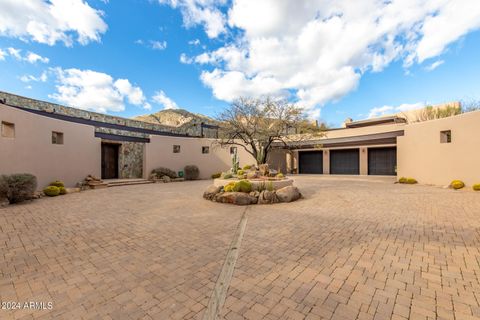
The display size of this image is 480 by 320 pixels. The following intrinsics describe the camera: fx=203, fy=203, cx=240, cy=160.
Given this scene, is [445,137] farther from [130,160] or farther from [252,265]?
[130,160]

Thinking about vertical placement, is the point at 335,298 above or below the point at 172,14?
below

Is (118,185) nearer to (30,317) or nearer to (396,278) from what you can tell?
(30,317)

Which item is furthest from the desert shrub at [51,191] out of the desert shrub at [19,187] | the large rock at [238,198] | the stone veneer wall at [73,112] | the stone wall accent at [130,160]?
the large rock at [238,198]

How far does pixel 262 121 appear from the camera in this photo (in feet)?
38.2

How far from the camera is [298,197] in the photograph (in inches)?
333

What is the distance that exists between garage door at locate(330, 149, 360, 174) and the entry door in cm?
2029

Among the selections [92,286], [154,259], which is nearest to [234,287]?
[154,259]

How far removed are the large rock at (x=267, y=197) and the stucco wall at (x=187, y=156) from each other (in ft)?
35.9

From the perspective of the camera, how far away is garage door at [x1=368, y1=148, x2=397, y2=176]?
60.7 feet

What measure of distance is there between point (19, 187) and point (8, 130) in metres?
2.53

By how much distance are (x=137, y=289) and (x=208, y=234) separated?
205 cm

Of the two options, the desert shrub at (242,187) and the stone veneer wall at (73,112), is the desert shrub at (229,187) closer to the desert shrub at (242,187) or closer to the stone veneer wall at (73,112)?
the desert shrub at (242,187)

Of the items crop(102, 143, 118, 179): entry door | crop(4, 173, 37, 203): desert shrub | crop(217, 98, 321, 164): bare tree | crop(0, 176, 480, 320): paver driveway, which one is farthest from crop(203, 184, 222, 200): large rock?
crop(102, 143, 118, 179): entry door

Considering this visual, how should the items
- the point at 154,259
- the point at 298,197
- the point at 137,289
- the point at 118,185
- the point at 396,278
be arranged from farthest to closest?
the point at 118,185 < the point at 298,197 < the point at 154,259 < the point at 396,278 < the point at 137,289
